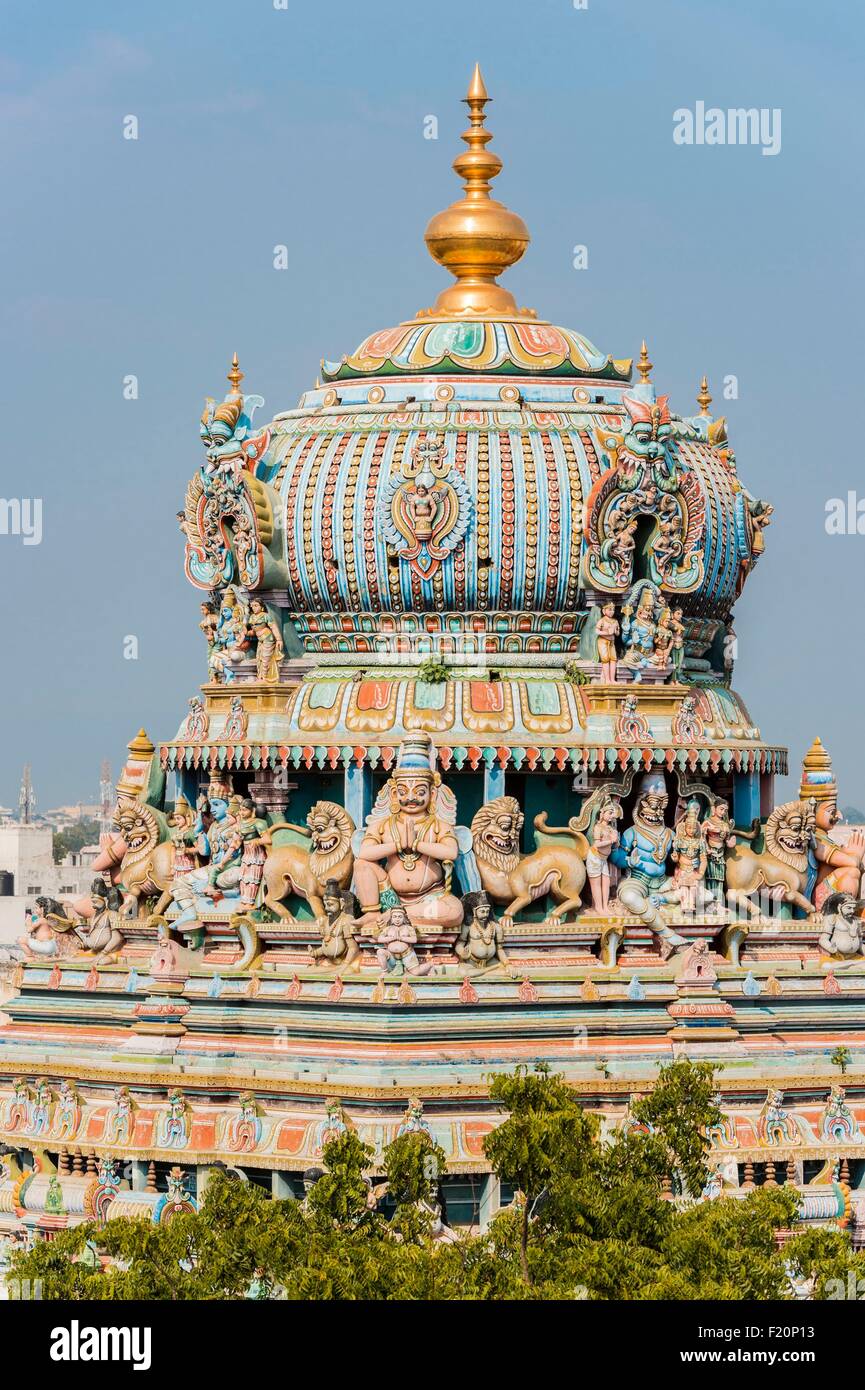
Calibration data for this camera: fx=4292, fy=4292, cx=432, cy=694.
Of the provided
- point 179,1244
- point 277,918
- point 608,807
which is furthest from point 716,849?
point 179,1244

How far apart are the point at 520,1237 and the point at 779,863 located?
1160 cm

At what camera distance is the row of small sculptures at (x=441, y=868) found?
155ft

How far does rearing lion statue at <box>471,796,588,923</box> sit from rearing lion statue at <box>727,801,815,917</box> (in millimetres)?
2198

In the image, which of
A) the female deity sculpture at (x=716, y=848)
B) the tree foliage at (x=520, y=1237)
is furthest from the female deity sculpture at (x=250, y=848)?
the tree foliage at (x=520, y=1237)

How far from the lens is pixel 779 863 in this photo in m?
50.3

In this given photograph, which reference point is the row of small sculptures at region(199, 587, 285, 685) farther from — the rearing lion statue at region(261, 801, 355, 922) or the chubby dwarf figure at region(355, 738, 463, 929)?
the chubby dwarf figure at region(355, 738, 463, 929)

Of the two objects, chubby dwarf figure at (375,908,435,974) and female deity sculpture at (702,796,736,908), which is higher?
female deity sculpture at (702,796,736,908)

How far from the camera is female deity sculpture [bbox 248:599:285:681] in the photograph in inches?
1988

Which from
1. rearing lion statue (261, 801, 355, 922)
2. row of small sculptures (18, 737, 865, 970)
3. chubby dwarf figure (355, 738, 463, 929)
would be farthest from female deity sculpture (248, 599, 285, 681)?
chubby dwarf figure (355, 738, 463, 929)

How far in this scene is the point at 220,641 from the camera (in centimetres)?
5128

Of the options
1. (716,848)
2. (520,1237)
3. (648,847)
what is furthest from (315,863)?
(520,1237)

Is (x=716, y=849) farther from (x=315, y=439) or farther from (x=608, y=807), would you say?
(x=315, y=439)

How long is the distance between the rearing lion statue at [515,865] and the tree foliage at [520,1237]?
21.8 ft

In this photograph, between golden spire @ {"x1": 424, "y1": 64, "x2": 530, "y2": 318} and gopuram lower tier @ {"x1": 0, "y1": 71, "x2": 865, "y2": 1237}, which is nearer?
gopuram lower tier @ {"x1": 0, "y1": 71, "x2": 865, "y2": 1237}
